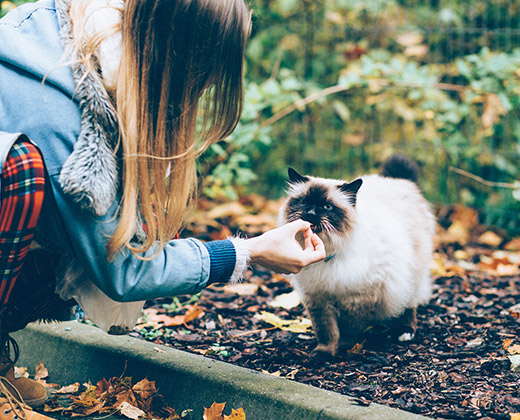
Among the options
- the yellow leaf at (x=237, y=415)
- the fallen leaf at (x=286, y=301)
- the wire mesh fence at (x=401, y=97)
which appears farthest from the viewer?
the wire mesh fence at (x=401, y=97)

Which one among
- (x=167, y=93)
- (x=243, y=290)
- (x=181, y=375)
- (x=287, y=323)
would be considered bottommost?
(x=243, y=290)

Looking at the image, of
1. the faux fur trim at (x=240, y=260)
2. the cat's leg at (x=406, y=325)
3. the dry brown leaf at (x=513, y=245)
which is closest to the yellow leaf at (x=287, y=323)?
the cat's leg at (x=406, y=325)

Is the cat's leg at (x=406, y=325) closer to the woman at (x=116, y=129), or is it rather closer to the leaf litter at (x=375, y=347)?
the leaf litter at (x=375, y=347)

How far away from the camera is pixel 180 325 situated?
3.15m

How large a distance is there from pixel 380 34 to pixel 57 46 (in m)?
4.53

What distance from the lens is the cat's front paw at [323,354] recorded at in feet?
8.75

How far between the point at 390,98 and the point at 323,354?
371 cm

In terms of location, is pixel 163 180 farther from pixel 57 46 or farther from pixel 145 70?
pixel 57 46

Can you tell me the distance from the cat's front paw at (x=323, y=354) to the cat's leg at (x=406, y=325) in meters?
0.40

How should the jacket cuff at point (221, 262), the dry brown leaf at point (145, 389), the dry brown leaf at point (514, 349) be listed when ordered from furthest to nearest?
the dry brown leaf at point (514, 349) < the dry brown leaf at point (145, 389) < the jacket cuff at point (221, 262)

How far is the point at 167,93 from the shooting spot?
6.40ft

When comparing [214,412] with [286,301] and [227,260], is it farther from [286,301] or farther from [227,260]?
[286,301]

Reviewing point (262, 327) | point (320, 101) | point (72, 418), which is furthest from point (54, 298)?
point (320, 101)

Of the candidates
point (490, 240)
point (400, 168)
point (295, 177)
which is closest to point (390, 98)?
point (490, 240)
